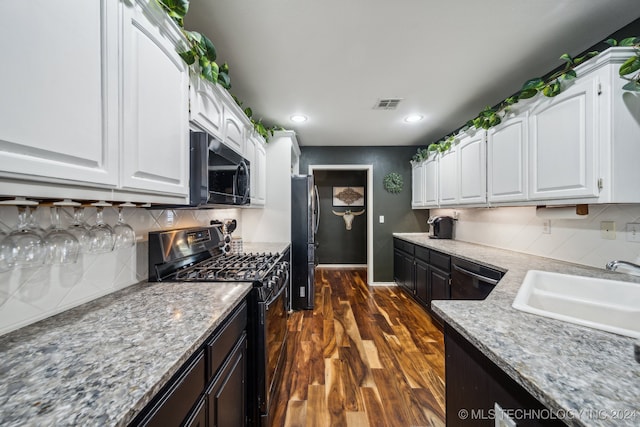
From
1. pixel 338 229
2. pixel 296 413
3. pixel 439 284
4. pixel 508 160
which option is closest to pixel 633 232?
pixel 508 160

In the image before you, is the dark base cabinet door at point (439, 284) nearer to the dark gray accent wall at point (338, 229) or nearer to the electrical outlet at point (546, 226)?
the electrical outlet at point (546, 226)

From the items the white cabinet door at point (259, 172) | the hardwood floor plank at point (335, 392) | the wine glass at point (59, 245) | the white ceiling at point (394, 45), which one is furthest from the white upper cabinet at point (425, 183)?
the wine glass at point (59, 245)

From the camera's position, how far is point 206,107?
4.82 feet

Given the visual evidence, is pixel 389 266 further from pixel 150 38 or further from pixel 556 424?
pixel 150 38

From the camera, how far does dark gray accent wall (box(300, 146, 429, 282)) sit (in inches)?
165

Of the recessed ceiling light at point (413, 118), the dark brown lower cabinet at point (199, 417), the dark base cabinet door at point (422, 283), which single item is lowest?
the dark base cabinet door at point (422, 283)

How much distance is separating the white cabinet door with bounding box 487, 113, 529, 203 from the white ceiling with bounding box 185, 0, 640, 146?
43 centimetres

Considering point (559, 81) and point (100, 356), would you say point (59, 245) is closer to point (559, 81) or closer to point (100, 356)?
point (100, 356)

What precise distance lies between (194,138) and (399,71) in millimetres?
1644

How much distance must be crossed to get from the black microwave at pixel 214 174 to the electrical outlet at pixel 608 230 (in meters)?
2.52

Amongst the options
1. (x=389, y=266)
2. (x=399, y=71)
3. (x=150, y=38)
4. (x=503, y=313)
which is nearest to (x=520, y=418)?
(x=503, y=313)

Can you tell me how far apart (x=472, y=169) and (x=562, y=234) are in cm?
96

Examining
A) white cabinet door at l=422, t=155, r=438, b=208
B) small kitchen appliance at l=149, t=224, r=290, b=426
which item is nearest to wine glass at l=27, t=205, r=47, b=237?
small kitchen appliance at l=149, t=224, r=290, b=426

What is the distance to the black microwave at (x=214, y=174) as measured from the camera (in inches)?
52.1
